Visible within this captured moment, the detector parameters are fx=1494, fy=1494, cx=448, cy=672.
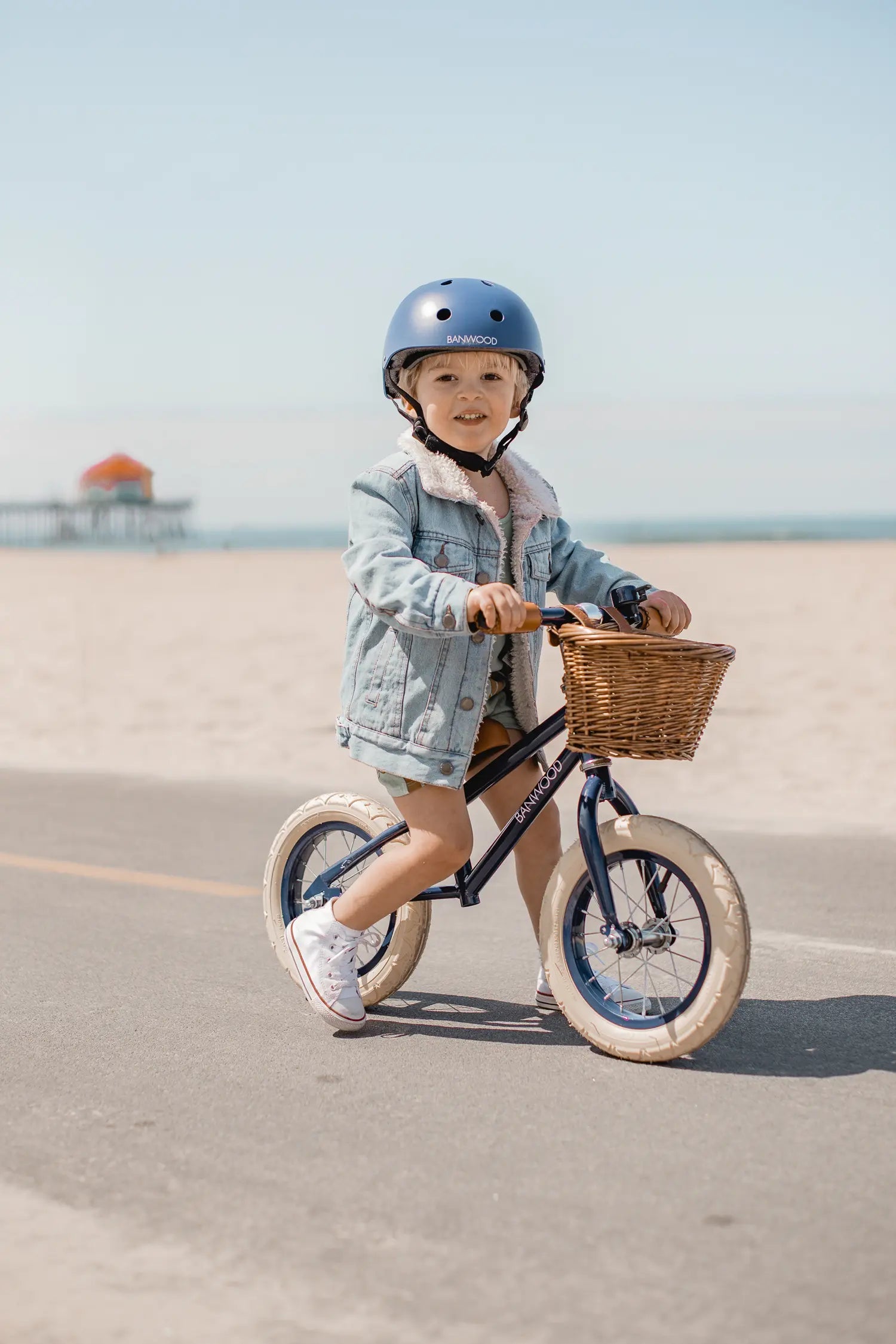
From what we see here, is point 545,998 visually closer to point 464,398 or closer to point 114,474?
point 464,398

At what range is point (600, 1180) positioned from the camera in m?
3.27

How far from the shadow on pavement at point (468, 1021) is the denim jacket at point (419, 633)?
820 mm

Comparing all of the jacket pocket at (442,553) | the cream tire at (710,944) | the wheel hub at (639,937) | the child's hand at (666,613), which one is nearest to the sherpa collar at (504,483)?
the jacket pocket at (442,553)

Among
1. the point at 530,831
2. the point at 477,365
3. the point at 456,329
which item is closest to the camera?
the point at 456,329

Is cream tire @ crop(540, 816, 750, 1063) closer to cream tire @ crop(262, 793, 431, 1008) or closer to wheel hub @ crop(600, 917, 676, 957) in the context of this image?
wheel hub @ crop(600, 917, 676, 957)

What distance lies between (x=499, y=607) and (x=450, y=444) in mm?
763

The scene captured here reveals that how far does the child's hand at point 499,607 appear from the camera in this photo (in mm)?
3783

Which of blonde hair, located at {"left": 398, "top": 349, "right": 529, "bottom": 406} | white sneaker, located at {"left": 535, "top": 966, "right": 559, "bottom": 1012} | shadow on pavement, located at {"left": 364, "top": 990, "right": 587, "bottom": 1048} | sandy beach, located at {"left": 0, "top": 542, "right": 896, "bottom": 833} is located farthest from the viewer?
sandy beach, located at {"left": 0, "top": 542, "right": 896, "bottom": 833}

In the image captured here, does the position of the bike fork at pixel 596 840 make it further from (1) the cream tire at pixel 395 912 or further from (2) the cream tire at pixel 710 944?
(1) the cream tire at pixel 395 912

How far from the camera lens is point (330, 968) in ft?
14.4

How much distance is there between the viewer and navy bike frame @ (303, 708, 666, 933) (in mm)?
4086

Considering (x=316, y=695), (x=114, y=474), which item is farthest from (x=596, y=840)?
(x=114, y=474)

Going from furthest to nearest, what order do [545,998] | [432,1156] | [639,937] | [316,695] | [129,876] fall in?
[316,695]
[129,876]
[545,998]
[639,937]
[432,1156]

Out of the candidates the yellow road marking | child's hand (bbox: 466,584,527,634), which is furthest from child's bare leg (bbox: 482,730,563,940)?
the yellow road marking
